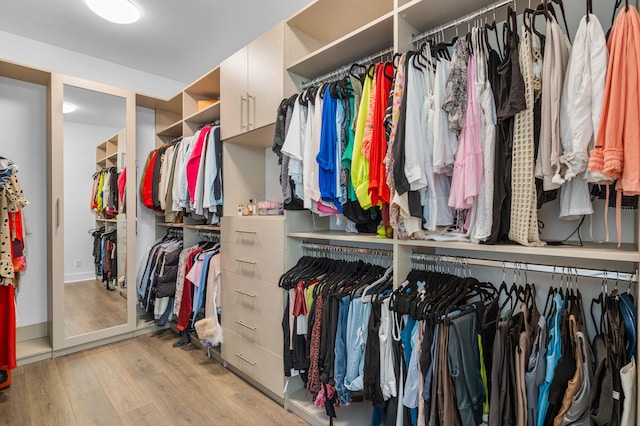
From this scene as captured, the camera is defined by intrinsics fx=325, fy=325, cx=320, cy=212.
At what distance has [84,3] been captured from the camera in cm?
236

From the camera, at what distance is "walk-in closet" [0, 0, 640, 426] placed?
1095mm

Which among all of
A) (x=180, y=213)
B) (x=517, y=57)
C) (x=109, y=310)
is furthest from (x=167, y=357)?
(x=517, y=57)

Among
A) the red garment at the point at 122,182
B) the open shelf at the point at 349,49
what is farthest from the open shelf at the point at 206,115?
the open shelf at the point at 349,49

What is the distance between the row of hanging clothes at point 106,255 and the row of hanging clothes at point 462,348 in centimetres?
218

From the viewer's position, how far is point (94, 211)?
9.56 ft

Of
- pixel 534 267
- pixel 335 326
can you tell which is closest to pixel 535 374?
pixel 534 267

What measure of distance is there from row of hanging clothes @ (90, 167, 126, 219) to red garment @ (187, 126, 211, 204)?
89 cm

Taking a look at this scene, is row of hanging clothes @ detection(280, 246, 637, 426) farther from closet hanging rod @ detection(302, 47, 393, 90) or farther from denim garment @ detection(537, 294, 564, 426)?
closet hanging rod @ detection(302, 47, 393, 90)

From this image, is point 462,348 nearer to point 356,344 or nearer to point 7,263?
point 356,344

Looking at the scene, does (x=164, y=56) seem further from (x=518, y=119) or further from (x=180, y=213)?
(x=518, y=119)

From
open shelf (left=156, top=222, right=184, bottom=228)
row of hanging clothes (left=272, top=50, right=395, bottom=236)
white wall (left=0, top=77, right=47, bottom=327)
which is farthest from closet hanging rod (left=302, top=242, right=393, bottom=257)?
white wall (left=0, top=77, right=47, bottom=327)

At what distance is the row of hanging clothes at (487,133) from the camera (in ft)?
3.24

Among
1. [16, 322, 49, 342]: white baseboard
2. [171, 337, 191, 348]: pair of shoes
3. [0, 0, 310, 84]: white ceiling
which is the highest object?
[0, 0, 310, 84]: white ceiling

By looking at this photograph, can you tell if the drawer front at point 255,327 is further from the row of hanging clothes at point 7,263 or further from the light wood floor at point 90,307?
the row of hanging clothes at point 7,263
